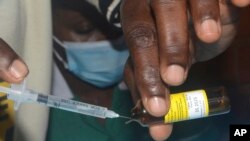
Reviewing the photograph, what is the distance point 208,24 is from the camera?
73 cm

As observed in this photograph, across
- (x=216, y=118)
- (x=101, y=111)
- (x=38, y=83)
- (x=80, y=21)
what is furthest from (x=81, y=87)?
(x=101, y=111)

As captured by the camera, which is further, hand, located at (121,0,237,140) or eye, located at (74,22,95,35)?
eye, located at (74,22,95,35)

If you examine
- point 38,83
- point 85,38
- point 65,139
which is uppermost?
point 85,38

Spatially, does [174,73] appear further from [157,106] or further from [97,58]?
[97,58]

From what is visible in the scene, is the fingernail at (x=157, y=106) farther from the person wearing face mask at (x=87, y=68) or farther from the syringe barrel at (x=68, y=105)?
the person wearing face mask at (x=87, y=68)

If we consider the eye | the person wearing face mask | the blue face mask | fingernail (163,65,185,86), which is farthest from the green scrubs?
fingernail (163,65,185,86)

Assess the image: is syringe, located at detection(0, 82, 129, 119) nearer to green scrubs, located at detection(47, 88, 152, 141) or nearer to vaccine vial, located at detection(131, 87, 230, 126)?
vaccine vial, located at detection(131, 87, 230, 126)

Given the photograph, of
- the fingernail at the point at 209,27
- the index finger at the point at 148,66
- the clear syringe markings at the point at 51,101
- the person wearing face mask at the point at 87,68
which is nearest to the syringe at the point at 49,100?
the clear syringe markings at the point at 51,101

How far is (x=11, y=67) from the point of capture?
0.69m

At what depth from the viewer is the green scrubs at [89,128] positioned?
1.27 meters

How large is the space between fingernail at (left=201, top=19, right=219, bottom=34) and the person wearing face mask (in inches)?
22.8

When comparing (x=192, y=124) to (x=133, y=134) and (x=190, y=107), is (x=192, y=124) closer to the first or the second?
(x=133, y=134)

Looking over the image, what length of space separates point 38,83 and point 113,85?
408 mm

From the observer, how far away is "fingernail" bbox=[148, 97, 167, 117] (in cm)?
75
